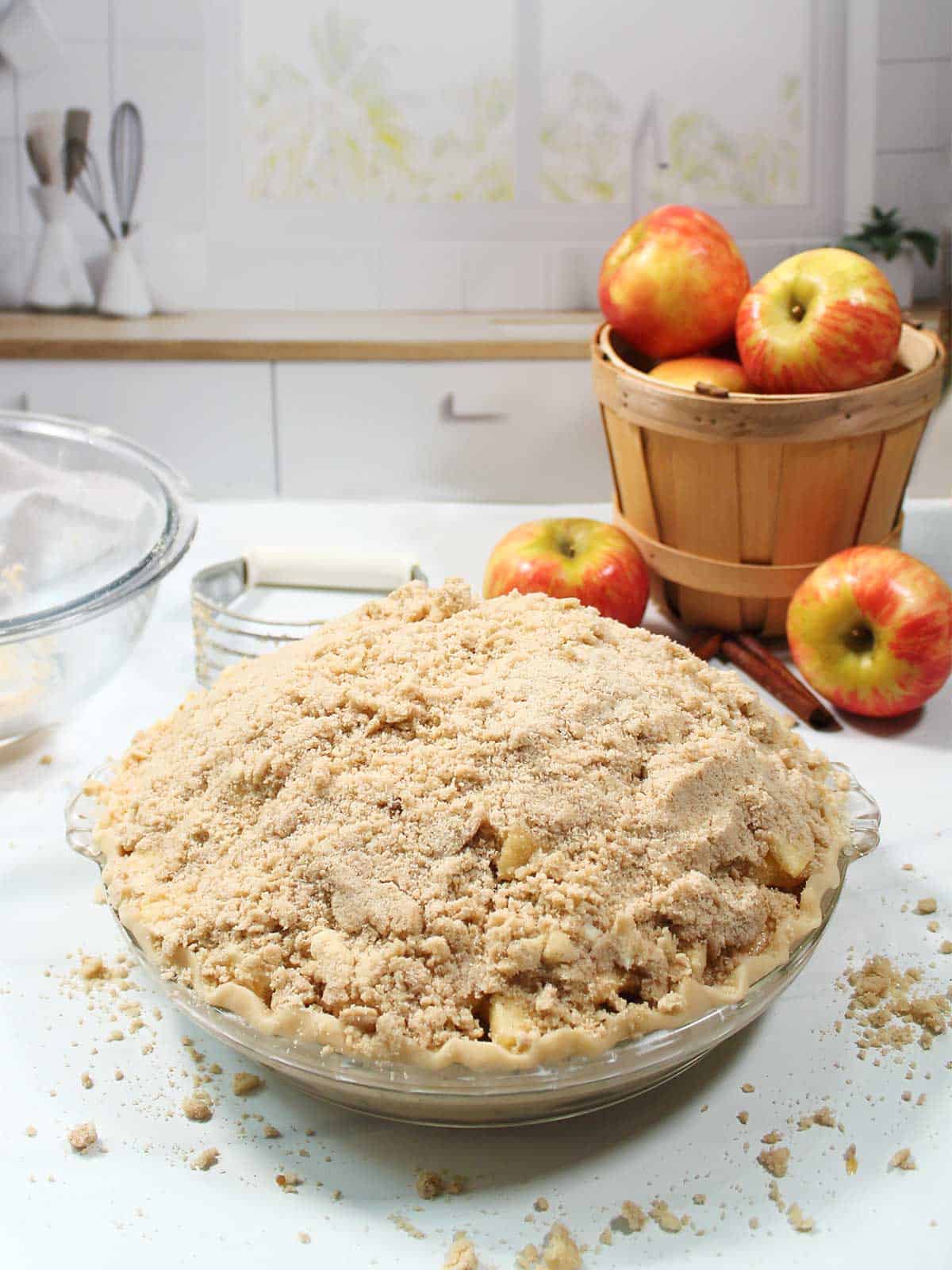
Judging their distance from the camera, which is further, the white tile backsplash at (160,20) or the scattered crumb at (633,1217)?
the white tile backsplash at (160,20)

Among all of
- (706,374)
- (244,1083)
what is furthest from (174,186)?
(244,1083)

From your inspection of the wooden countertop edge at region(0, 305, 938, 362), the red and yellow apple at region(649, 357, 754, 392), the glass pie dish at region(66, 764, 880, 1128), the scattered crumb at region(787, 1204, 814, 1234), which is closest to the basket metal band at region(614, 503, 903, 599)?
the red and yellow apple at region(649, 357, 754, 392)

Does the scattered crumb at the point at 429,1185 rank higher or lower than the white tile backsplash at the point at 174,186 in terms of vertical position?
lower

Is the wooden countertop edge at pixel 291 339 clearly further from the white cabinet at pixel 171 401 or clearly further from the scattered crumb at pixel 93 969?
the scattered crumb at pixel 93 969

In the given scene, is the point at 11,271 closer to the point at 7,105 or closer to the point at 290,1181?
the point at 7,105

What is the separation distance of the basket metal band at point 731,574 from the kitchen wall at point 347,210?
3.96 feet

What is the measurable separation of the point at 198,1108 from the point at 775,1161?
0.93 feet

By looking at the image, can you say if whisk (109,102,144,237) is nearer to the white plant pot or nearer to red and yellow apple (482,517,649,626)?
the white plant pot

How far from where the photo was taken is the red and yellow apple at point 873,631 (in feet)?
3.28

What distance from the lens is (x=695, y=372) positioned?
116cm

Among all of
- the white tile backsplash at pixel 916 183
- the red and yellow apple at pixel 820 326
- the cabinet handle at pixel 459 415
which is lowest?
the cabinet handle at pixel 459 415

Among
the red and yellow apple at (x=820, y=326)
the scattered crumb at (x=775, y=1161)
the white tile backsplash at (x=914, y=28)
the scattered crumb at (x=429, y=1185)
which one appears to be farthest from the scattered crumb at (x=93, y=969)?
the white tile backsplash at (x=914, y=28)

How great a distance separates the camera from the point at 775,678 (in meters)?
1.08

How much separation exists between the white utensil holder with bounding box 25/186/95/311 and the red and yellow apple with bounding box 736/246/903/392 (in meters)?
1.45
